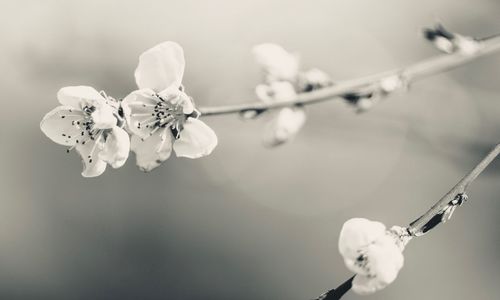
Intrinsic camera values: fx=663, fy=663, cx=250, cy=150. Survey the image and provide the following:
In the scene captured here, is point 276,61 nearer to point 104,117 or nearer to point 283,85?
point 283,85

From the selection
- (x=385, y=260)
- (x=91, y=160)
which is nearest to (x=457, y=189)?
(x=385, y=260)

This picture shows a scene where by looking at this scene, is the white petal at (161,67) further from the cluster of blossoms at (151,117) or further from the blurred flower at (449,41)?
the blurred flower at (449,41)

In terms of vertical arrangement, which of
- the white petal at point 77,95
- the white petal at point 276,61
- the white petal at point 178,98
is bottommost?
the white petal at point 276,61

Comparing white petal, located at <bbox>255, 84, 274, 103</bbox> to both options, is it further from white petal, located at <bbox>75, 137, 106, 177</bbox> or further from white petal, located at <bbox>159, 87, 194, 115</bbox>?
white petal, located at <bbox>75, 137, 106, 177</bbox>

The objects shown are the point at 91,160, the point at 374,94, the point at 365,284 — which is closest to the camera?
the point at 374,94

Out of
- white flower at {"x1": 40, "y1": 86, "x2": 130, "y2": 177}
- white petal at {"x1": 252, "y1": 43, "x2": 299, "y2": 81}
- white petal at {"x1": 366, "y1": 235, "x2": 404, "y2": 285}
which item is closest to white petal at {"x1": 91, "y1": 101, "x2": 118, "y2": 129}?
white flower at {"x1": 40, "y1": 86, "x2": 130, "y2": 177}

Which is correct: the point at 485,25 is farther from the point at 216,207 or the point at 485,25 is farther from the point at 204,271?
the point at 204,271

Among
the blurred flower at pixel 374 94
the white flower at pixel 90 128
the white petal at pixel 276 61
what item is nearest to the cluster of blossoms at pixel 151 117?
the white flower at pixel 90 128

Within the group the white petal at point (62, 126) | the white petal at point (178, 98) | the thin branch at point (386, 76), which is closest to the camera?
the thin branch at point (386, 76)
